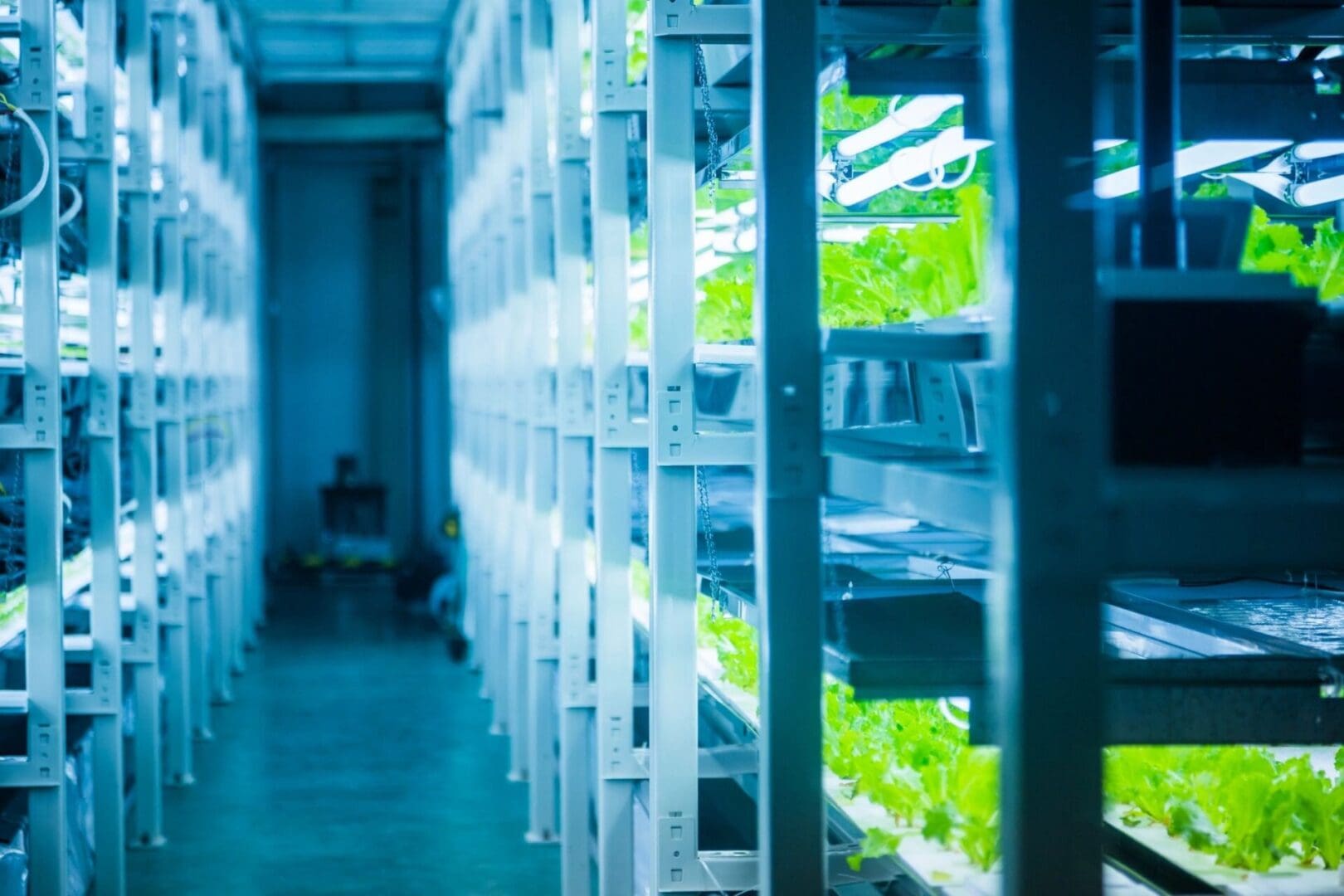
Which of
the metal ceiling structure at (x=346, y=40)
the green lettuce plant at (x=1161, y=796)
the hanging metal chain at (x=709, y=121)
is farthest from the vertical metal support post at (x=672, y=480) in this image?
the metal ceiling structure at (x=346, y=40)

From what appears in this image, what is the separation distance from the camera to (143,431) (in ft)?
17.8

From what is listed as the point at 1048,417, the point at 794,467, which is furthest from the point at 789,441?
the point at 1048,417

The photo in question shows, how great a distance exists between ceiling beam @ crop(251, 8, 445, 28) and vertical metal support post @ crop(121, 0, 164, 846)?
4.71m

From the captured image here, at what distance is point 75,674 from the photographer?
6.08 meters

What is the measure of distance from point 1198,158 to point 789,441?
1.24 meters

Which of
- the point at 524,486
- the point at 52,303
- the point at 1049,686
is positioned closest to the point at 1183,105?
the point at 1049,686

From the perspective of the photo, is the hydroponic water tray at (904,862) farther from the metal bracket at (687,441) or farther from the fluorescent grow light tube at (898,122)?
the fluorescent grow light tube at (898,122)

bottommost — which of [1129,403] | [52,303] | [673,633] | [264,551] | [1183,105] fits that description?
[264,551]

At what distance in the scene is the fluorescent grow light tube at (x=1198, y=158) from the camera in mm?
2697

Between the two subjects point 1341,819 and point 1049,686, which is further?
point 1341,819

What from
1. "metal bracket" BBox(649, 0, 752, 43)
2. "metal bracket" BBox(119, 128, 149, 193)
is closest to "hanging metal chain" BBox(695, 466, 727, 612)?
"metal bracket" BBox(649, 0, 752, 43)

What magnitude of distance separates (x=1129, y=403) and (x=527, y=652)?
198 inches

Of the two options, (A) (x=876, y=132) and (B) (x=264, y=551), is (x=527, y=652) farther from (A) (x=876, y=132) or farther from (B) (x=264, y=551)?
(B) (x=264, y=551)

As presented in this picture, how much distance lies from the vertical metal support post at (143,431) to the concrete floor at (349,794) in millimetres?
302
